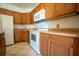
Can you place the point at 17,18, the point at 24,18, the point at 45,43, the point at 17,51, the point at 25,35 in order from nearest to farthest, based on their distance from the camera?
the point at 45,43 < the point at 17,51 < the point at 25,35 < the point at 17,18 < the point at 24,18

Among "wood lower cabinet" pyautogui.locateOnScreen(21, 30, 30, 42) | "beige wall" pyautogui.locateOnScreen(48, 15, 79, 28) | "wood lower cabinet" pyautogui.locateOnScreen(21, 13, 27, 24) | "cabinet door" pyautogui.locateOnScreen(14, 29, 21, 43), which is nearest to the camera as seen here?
"beige wall" pyautogui.locateOnScreen(48, 15, 79, 28)

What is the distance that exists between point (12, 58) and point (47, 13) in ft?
6.28

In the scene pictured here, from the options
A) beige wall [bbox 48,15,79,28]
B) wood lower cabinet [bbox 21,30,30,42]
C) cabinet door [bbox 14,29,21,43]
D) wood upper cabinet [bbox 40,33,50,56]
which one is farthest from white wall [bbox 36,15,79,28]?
wood lower cabinet [bbox 21,30,30,42]

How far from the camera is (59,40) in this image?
1.24 metres

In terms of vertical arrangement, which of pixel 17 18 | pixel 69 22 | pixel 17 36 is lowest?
pixel 17 36

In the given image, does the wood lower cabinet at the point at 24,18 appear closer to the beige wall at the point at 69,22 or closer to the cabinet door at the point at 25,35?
the cabinet door at the point at 25,35

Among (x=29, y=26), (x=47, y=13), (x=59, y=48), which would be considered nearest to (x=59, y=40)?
(x=59, y=48)

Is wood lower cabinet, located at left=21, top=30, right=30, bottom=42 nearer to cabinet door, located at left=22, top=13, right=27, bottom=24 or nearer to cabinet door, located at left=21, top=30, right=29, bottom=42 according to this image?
cabinet door, located at left=21, top=30, right=29, bottom=42

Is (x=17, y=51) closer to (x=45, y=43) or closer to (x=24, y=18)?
(x=45, y=43)

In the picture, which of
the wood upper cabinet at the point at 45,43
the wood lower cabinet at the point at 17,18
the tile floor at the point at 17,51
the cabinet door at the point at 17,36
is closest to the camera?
the wood upper cabinet at the point at 45,43

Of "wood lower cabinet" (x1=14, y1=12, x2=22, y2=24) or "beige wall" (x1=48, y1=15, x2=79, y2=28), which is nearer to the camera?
"beige wall" (x1=48, y1=15, x2=79, y2=28)

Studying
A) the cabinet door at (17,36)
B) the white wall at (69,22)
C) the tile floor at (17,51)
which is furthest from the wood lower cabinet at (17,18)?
the white wall at (69,22)

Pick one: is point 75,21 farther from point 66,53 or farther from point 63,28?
point 66,53

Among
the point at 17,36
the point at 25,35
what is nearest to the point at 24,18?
the point at 25,35
